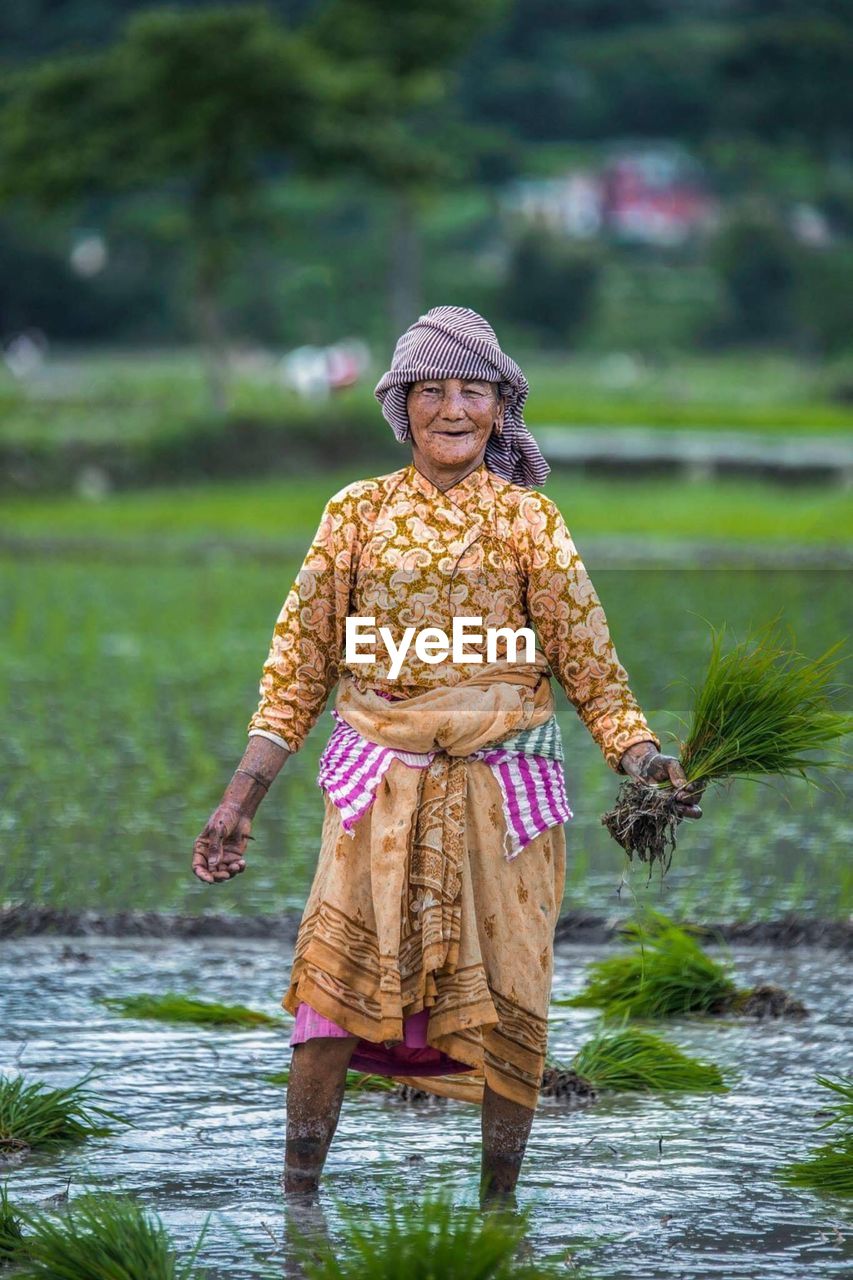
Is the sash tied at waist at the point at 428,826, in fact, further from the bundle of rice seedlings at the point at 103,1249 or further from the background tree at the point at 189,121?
the background tree at the point at 189,121

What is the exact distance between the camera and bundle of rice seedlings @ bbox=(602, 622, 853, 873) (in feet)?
13.9

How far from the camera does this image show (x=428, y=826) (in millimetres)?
4195

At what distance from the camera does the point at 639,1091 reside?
5.18m

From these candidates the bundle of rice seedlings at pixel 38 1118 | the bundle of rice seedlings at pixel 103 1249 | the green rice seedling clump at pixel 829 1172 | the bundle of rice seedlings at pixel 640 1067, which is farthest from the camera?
the bundle of rice seedlings at pixel 640 1067

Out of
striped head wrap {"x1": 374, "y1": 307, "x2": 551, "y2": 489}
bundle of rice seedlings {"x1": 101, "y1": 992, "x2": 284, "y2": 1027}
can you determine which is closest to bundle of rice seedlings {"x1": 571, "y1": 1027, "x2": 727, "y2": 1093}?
bundle of rice seedlings {"x1": 101, "y1": 992, "x2": 284, "y2": 1027}

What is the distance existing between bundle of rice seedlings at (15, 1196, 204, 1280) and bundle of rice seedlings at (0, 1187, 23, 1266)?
10 centimetres

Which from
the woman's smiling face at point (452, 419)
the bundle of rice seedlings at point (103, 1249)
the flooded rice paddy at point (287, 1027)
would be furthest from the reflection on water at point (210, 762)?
the bundle of rice seedlings at point (103, 1249)

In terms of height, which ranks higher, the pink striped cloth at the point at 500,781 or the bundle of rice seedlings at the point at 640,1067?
the pink striped cloth at the point at 500,781

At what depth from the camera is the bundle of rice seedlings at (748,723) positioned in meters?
4.23

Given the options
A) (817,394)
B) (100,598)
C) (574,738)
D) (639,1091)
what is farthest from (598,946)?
(817,394)

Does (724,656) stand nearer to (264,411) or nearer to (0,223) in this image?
(264,411)

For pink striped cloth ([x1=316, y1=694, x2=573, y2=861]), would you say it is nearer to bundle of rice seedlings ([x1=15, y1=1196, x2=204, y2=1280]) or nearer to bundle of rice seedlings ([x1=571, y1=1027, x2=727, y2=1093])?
bundle of rice seedlings ([x1=15, y1=1196, x2=204, y2=1280])

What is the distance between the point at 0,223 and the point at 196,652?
4077 cm

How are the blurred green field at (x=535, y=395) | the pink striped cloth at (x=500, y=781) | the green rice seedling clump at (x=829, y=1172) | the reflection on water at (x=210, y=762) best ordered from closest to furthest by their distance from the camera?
the pink striped cloth at (x=500, y=781), the green rice seedling clump at (x=829, y=1172), the reflection on water at (x=210, y=762), the blurred green field at (x=535, y=395)
